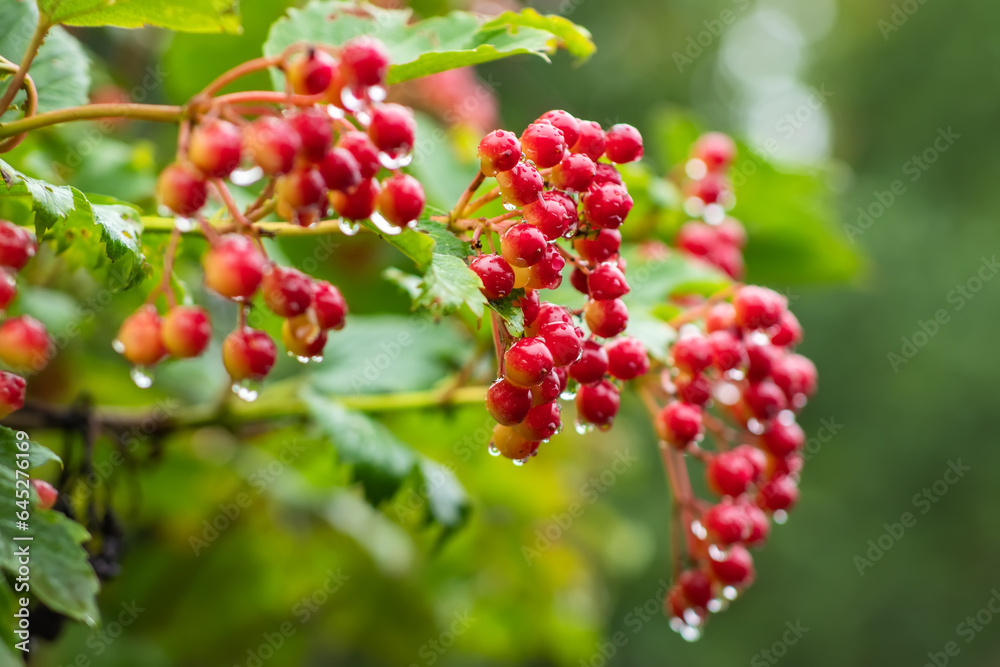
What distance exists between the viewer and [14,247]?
709mm

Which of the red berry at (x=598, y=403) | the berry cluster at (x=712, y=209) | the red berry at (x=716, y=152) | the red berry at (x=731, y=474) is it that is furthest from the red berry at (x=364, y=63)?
the red berry at (x=716, y=152)

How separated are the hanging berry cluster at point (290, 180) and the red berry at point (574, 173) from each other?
136 mm

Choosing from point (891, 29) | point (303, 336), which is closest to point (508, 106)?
point (303, 336)

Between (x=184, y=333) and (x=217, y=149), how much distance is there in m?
0.17

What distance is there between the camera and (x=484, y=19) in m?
0.89

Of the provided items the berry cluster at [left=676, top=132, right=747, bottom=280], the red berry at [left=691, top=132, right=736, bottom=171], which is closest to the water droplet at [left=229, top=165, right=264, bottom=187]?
the berry cluster at [left=676, top=132, right=747, bottom=280]

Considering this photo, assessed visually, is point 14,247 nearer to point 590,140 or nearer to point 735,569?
point 590,140

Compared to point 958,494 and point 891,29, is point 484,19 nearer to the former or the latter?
point 958,494

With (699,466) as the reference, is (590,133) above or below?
above

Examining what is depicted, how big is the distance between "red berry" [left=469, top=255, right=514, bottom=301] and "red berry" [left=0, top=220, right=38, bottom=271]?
0.40m

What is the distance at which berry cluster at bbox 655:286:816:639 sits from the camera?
0.91m

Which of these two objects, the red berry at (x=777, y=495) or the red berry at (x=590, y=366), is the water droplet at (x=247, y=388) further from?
the red berry at (x=777, y=495)

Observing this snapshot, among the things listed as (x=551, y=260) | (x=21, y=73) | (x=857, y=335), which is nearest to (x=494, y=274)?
(x=551, y=260)

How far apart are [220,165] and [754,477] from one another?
73 cm
